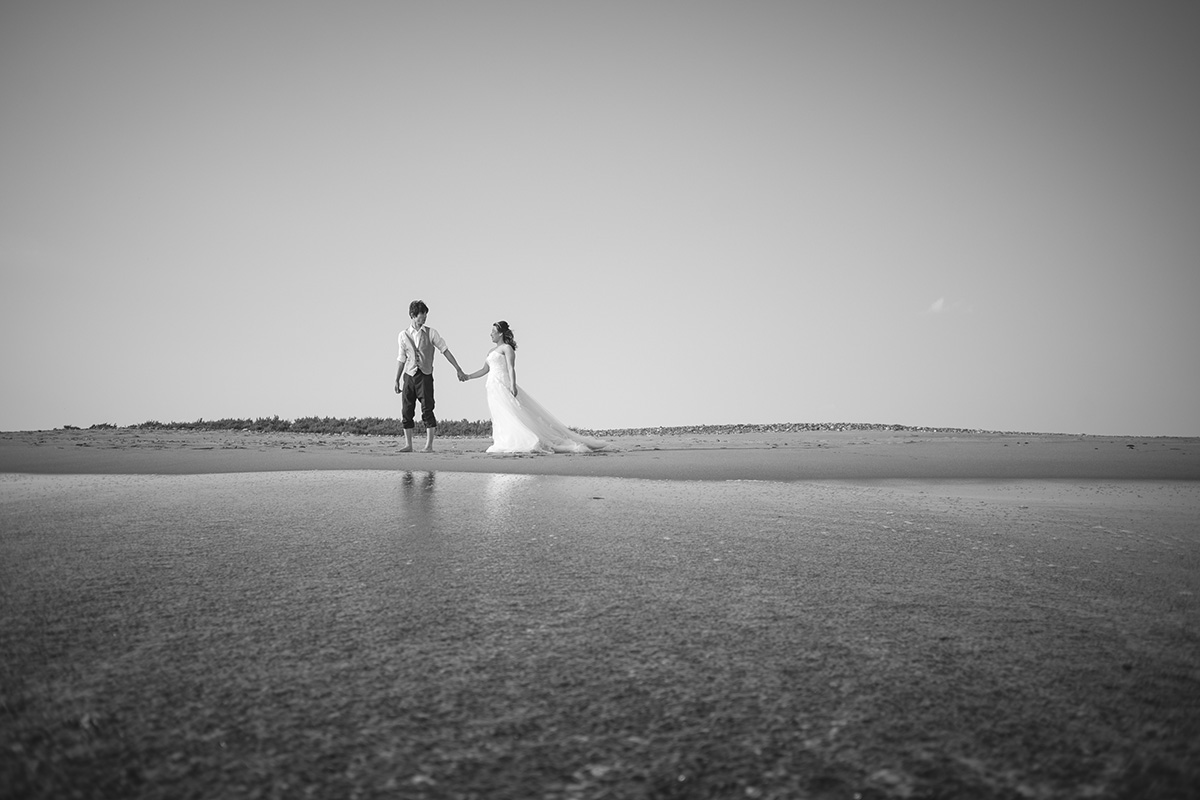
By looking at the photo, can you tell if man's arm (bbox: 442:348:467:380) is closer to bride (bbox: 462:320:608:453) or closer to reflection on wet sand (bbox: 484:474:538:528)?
bride (bbox: 462:320:608:453)

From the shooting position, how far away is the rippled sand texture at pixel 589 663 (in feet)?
3.53

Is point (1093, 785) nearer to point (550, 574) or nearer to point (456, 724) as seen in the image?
point (456, 724)

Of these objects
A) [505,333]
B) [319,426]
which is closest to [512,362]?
[505,333]

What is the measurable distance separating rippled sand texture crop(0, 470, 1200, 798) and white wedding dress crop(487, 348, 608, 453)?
29.7 ft

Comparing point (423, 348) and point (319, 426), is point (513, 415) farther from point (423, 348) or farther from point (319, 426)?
point (319, 426)

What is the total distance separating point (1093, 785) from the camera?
3.43 feet

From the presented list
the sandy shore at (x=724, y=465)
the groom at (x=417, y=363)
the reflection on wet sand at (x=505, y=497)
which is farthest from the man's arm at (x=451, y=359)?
the reflection on wet sand at (x=505, y=497)

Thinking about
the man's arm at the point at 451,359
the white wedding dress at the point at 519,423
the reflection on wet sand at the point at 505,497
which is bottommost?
the reflection on wet sand at the point at 505,497

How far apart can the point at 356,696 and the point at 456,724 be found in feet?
0.79

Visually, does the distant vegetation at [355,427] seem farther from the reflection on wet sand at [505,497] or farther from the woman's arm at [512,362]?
the reflection on wet sand at [505,497]

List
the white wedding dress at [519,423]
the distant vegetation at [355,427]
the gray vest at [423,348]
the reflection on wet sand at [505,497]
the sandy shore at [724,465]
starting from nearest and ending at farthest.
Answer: the reflection on wet sand at [505,497] → the sandy shore at [724,465] → the white wedding dress at [519,423] → the gray vest at [423,348] → the distant vegetation at [355,427]

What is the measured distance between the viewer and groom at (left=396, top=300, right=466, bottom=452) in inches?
496

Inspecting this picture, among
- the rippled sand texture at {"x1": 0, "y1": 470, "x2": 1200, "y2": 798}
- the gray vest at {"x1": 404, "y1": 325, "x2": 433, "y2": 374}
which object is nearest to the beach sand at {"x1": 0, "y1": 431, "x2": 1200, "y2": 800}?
the rippled sand texture at {"x1": 0, "y1": 470, "x2": 1200, "y2": 798}

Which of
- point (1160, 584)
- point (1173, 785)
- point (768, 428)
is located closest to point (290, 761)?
point (1173, 785)
